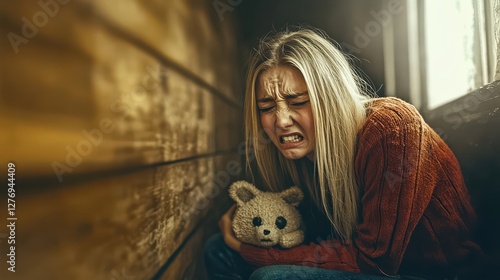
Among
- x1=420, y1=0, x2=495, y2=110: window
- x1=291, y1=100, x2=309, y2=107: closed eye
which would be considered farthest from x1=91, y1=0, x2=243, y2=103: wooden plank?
x1=420, y1=0, x2=495, y2=110: window

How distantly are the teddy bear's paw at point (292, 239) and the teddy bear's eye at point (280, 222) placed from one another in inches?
0.6

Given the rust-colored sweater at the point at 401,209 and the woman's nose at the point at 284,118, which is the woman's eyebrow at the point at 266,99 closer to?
the woman's nose at the point at 284,118

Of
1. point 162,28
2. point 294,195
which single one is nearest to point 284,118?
point 294,195

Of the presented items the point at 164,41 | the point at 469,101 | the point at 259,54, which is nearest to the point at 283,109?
the point at 259,54

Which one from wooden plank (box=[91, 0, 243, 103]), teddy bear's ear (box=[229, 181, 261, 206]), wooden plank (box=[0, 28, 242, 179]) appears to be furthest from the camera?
teddy bear's ear (box=[229, 181, 261, 206])

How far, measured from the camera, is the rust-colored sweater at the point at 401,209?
0.64 meters

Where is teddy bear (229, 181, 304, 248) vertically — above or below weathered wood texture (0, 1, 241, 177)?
below

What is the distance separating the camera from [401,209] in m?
0.64

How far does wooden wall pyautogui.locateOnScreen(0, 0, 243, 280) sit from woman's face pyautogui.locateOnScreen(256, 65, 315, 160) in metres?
0.05

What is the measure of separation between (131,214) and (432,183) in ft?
1.54

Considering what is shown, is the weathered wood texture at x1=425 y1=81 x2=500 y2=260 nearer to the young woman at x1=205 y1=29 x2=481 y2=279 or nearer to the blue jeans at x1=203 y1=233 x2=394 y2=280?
the young woman at x1=205 y1=29 x2=481 y2=279

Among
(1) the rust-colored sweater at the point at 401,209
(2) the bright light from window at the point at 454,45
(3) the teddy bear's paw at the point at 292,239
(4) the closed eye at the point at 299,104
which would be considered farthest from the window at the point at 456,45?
(3) the teddy bear's paw at the point at 292,239

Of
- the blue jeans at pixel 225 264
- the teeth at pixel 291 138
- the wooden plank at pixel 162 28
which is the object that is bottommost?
the blue jeans at pixel 225 264

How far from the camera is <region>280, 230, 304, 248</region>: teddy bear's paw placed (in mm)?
694
